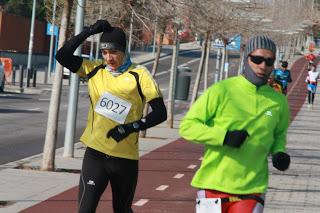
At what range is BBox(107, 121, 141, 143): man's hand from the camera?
7.75 metres

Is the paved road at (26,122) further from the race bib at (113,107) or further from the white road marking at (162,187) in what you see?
the race bib at (113,107)

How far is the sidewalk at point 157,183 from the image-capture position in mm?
11705

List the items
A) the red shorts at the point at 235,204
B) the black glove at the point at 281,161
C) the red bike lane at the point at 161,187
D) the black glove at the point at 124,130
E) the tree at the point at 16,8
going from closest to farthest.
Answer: the red shorts at the point at 235,204 → the black glove at the point at 281,161 → the black glove at the point at 124,130 → the red bike lane at the point at 161,187 → the tree at the point at 16,8

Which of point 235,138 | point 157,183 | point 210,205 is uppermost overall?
point 235,138

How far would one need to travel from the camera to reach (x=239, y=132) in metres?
6.02

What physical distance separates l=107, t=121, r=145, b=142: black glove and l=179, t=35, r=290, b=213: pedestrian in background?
1578 millimetres

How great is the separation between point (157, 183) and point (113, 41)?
6632 millimetres

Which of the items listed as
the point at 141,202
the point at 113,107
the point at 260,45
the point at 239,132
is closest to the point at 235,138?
the point at 239,132

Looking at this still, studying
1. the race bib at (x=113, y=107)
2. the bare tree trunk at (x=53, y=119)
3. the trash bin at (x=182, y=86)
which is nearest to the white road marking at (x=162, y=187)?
the bare tree trunk at (x=53, y=119)

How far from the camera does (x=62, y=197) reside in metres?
12.2

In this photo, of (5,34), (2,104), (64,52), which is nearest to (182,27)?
(2,104)

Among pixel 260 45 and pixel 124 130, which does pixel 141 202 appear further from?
A: pixel 260 45

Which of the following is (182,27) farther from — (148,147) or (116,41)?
(116,41)

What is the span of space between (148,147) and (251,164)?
570 inches
